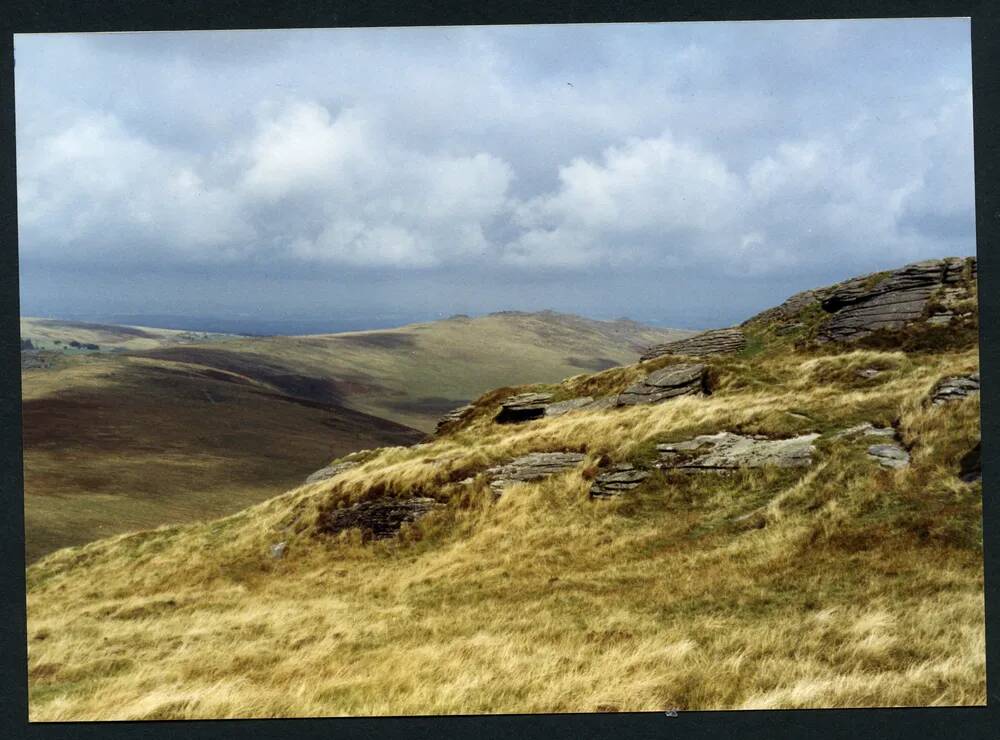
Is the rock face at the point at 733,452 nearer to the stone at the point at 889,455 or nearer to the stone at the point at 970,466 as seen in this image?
the stone at the point at 889,455

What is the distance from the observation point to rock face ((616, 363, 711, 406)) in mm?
21234

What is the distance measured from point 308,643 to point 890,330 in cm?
2384

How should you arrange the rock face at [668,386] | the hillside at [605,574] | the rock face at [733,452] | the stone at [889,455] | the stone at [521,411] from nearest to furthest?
the hillside at [605,574] → the stone at [889,455] → the rock face at [733,452] → the rock face at [668,386] → the stone at [521,411]

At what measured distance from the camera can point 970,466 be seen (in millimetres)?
10539

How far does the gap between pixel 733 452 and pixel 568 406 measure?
37.6ft

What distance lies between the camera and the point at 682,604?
368 inches

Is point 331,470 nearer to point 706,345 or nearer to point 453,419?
point 453,419

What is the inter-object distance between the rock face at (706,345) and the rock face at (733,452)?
1507 centimetres

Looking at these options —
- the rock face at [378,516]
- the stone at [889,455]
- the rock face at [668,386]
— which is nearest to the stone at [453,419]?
the rock face at [668,386]

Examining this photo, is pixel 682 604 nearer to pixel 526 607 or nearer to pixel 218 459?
pixel 526 607

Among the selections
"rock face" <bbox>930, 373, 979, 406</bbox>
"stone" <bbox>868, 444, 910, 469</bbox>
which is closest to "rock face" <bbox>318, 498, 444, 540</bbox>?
"stone" <bbox>868, 444, 910, 469</bbox>

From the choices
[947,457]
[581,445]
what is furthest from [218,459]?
[947,457]

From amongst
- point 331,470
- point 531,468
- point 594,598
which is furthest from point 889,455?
point 331,470

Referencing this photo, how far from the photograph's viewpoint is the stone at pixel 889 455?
11680 millimetres
